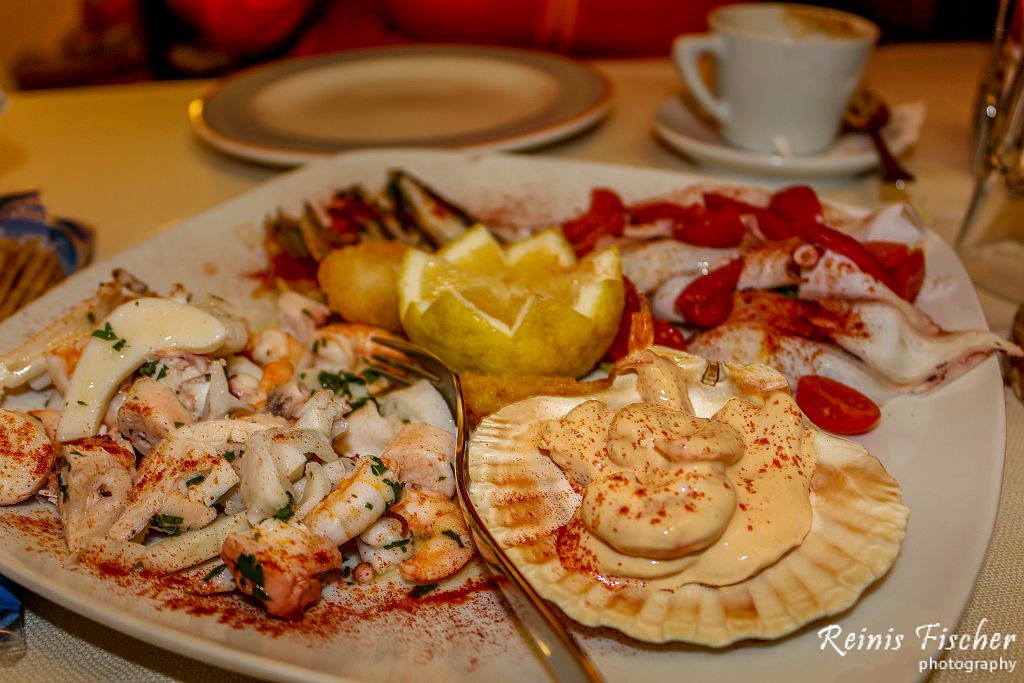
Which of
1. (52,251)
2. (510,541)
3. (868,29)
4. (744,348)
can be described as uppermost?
(868,29)

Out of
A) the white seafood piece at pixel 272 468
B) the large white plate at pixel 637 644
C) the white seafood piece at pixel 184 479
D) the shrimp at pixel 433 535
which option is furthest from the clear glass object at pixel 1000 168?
the white seafood piece at pixel 184 479

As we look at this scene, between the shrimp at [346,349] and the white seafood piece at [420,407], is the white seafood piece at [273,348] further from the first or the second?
the white seafood piece at [420,407]

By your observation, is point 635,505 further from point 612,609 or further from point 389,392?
point 389,392

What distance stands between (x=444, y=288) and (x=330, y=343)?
1.02 feet

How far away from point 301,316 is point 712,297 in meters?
1.04

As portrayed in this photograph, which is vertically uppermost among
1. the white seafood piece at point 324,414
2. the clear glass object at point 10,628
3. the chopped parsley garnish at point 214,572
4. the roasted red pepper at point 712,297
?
the roasted red pepper at point 712,297

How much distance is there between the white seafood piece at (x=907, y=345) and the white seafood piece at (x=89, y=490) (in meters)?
1.50

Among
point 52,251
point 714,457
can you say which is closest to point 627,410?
point 714,457

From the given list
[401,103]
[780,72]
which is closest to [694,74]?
[780,72]

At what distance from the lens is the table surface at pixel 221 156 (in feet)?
8.93

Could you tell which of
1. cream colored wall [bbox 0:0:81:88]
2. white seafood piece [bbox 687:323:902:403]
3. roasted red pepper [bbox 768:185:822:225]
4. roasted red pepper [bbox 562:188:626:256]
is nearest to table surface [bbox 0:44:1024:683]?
white seafood piece [bbox 687:323:902:403]

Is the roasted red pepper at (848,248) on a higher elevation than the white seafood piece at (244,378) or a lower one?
higher

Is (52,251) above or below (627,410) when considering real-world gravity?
below

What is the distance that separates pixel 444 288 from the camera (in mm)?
1884
